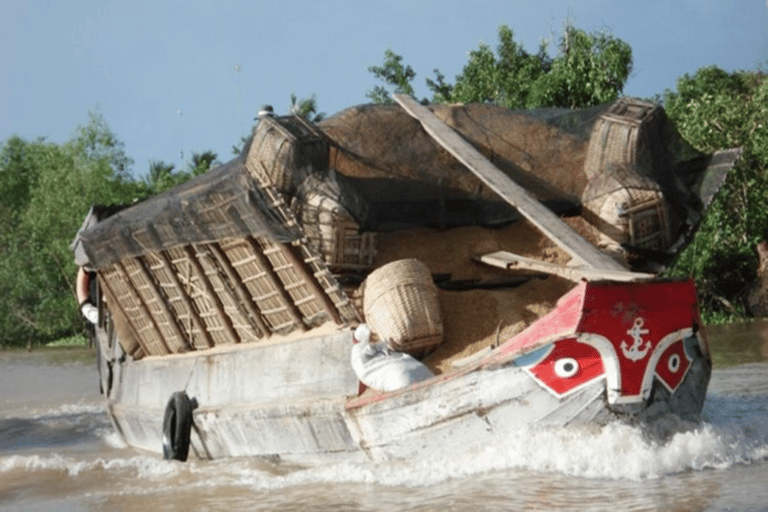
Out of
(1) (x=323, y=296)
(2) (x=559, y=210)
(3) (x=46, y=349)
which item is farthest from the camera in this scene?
(3) (x=46, y=349)

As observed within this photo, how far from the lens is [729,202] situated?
21297 millimetres

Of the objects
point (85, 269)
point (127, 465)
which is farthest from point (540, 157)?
point (85, 269)

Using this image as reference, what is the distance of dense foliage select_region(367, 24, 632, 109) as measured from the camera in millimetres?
22719

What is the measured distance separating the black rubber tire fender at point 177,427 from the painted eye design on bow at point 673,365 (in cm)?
396

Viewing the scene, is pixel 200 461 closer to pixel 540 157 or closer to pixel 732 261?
pixel 540 157

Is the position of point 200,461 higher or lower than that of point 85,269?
lower

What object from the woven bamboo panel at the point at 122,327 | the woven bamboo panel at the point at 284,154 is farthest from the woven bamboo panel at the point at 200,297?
the woven bamboo panel at the point at 122,327

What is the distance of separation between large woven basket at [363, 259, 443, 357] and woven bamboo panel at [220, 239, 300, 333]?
0.97 m

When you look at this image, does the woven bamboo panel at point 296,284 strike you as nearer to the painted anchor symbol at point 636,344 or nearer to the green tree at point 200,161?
the painted anchor symbol at point 636,344

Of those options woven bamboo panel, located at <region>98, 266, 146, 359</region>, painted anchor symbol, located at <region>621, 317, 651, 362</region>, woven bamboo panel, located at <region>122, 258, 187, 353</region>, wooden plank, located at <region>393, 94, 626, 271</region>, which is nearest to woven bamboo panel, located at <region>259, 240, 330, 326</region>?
wooden plank, located at <region>393, 94, 626, 271</region>

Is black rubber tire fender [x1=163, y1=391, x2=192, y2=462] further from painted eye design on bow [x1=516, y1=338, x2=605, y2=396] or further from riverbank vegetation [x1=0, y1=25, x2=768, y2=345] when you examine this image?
riverbank vegetation [x1=0, y1=25, x2=768, y2=345]

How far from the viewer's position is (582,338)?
6.30 m

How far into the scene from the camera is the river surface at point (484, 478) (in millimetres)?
6359

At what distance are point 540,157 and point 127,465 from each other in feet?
13.5
